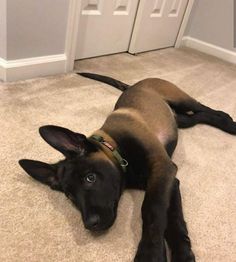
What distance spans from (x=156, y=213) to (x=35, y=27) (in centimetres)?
127

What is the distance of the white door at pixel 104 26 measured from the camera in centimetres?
233

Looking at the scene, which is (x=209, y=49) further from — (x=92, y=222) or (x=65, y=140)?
(x=92, y=222)

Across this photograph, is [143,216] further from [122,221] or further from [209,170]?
[209,170]

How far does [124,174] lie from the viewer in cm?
117

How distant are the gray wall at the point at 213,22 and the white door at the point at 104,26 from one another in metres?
0.86

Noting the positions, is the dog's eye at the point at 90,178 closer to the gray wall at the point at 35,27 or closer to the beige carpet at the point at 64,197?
the beige carpet at the point at 64,197

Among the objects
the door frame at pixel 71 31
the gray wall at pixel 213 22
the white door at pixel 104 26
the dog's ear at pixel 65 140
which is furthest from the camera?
the gray wall at pixel 213 22

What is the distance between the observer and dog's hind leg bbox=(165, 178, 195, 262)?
973mm

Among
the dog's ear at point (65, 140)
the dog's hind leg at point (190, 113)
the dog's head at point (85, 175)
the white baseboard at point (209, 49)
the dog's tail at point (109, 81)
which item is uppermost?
the dog's ear at point (65, 140)

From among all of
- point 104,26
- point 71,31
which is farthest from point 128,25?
point 71,31

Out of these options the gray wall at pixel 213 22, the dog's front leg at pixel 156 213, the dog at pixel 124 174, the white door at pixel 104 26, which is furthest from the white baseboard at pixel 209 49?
the dog's front leg at pixel 156 213

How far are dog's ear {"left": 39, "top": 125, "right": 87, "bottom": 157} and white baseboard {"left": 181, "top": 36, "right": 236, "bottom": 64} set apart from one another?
2429mm

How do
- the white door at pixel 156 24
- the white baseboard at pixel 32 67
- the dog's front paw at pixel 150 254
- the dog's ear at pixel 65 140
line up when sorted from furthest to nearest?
the white door at pixel 156 24 → the white baseboard at pixel 32 67 → the dog's ear at pixel 65 140 → the dog's front paw at pixel 150 254

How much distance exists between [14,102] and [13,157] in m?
0.46
